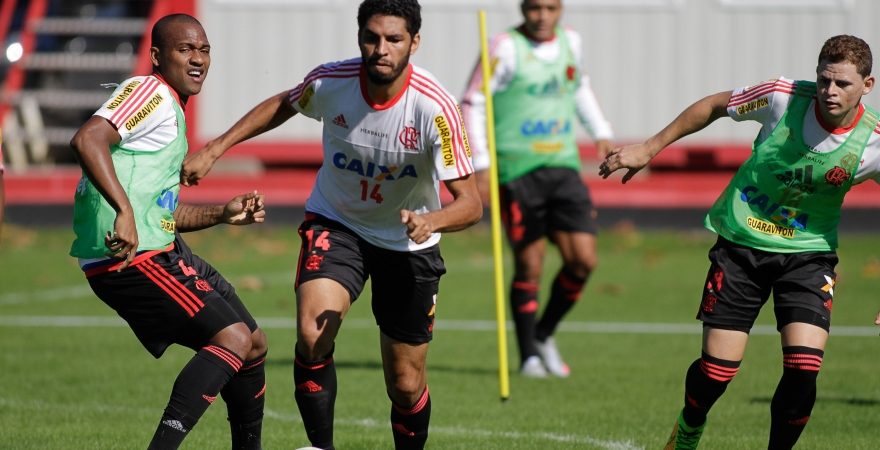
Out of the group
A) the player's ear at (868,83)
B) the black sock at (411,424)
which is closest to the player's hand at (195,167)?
the black sock at (411,424)

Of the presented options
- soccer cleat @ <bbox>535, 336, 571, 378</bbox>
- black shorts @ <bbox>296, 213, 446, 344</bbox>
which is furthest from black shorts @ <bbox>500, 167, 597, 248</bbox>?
black shorts @ <bbox>296, 213, 446, 344</bbox>

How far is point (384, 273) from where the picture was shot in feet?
21.5

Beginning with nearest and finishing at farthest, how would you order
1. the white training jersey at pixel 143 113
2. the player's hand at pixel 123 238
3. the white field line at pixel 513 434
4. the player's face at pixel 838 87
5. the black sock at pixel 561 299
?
the player's hand at pixel 123 238 < the white training jersey at pixel 143 113 < the player's face at pixel 838 87 < the white field line at pixel 513 434 < the black sock at pixel 561 299

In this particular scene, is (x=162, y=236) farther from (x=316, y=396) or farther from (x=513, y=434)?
(x=513, y=434)

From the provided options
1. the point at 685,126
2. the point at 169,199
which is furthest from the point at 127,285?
the point at 685,126

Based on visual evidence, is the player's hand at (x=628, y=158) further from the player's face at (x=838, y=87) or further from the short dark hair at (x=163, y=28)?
the short dark hair at (x=163, y=28)

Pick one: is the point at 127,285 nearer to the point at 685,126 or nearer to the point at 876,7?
the point at 685,126

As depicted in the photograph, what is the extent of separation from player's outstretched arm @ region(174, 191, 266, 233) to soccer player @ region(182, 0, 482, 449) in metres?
0.17

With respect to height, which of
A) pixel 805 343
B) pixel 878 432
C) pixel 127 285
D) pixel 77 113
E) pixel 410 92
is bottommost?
pixel 77 113

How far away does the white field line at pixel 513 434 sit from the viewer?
7.27 meters

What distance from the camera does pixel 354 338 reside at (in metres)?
11.6

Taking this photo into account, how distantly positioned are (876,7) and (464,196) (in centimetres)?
1668

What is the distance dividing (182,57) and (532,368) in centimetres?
457

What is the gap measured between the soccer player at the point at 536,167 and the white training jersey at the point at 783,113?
360 cm
